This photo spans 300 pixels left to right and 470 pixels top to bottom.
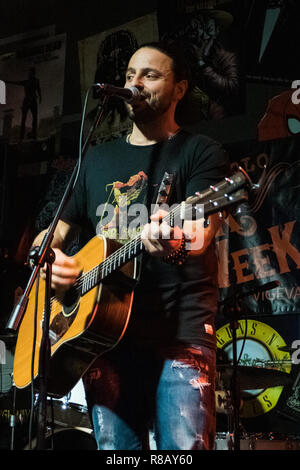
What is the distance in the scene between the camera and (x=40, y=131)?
6.12 metres

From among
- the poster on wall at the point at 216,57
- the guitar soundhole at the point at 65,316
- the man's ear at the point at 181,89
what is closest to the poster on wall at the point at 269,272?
the poster on wall at the point at 216,57

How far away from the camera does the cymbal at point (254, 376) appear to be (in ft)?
12.6

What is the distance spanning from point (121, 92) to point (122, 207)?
52cm

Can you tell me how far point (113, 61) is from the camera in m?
5.68

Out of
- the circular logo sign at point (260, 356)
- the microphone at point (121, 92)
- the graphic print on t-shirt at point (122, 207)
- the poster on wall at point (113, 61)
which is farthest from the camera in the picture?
the poster on wall at point (113, 61)

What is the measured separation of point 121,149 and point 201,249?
2.63ft

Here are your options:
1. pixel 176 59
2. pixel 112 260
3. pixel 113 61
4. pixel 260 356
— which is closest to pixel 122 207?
pixel 112 260

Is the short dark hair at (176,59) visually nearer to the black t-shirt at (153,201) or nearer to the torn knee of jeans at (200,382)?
the black t-shirt at (153,201)

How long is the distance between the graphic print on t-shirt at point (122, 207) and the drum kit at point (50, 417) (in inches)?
59.8

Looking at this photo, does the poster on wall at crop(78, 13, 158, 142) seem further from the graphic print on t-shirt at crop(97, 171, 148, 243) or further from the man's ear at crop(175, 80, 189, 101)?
the graphic print on t-shirt at crop(97, 171, 148, 243)

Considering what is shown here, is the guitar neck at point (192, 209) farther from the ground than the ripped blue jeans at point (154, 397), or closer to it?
farther from the ground

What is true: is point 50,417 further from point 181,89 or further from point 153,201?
point 181,89

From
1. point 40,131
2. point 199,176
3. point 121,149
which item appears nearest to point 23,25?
point 40,131
